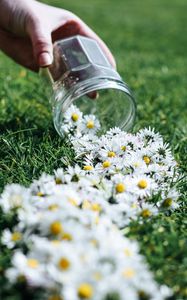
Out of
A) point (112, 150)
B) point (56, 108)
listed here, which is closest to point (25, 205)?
point (112, 150)

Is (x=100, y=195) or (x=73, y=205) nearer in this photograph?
(x=73, y=205)

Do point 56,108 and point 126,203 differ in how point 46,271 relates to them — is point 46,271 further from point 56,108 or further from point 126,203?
point 56,108

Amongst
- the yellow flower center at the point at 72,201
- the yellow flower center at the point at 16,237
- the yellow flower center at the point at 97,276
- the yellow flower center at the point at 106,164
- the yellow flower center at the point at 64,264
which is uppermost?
the yellow flower center at the point at 97,276

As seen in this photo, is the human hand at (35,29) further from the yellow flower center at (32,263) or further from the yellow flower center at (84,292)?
the yellow flower center at (84,292)

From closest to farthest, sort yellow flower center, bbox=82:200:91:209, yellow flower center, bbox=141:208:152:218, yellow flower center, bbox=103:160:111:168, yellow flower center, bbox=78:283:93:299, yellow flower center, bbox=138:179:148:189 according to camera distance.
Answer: yellow flower center, bbox=78:283:93:299
yellow flower center, bbox=82:200:91:209
yellow flower center, bbox=141:208:152:218
yellow flower center, bbox=138:179:148:189
yellow flower center, bbox=103:160:111:168

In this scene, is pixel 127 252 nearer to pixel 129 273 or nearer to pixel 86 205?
pixel 129 273

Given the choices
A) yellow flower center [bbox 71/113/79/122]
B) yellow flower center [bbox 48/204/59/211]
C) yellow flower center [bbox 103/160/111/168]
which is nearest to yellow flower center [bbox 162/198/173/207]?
yellow flower center [bbox 103/160/111/168]

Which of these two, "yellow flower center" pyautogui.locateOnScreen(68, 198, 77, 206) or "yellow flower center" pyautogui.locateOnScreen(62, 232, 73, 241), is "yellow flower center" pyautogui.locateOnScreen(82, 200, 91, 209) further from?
"yellow flower center" pyautogui.locateOnScreen(62, 232, 73, 241)

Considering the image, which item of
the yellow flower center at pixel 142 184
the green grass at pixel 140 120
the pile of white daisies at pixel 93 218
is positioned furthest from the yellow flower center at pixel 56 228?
the yellow flower center at pixel 142 184
